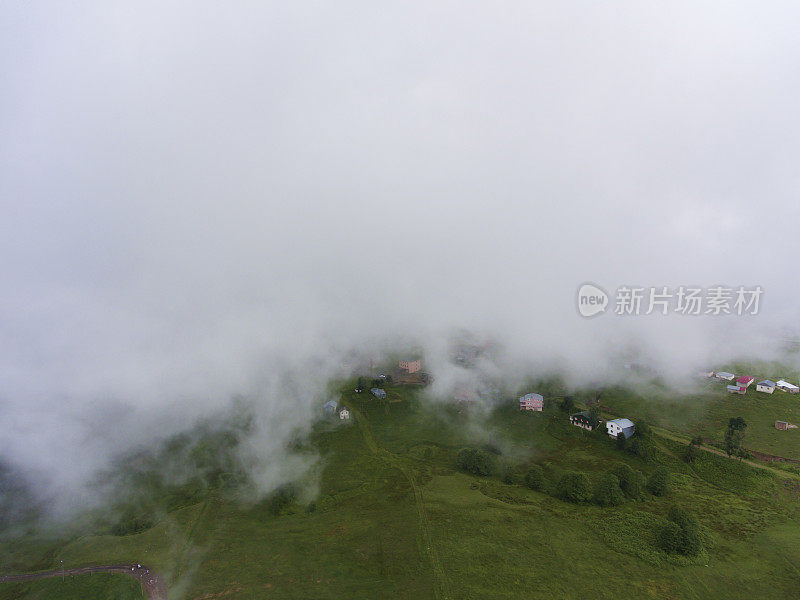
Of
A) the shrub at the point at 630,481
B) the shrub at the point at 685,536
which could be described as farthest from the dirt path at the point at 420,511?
the shrub at the point at 630,481

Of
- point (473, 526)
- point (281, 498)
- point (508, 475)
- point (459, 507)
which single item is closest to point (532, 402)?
point (508, 475)

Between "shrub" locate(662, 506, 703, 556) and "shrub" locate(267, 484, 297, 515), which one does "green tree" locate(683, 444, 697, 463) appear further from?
"shrub" locate(267, 484, 297, 515)

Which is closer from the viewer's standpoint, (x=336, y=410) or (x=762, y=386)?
(x=762, y=386)

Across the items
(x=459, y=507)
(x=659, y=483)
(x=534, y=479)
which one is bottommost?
(x=459, y=507)

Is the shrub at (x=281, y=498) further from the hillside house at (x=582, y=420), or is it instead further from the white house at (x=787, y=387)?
the white house at (x=787, y=387)

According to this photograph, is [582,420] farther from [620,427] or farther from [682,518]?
[682,518]

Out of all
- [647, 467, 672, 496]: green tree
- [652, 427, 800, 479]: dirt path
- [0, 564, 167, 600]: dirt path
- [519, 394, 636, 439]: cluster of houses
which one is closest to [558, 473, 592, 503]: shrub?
[647, 467, 672, 496]: green tree

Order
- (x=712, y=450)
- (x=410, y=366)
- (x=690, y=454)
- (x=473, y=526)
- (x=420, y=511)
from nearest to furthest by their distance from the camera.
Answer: (x=473, y=526)
(x=420, y=511)
(x=690, y=454)
(x=712, y=450)
(x=410, y=366)

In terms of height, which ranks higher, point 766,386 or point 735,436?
point 766,386
